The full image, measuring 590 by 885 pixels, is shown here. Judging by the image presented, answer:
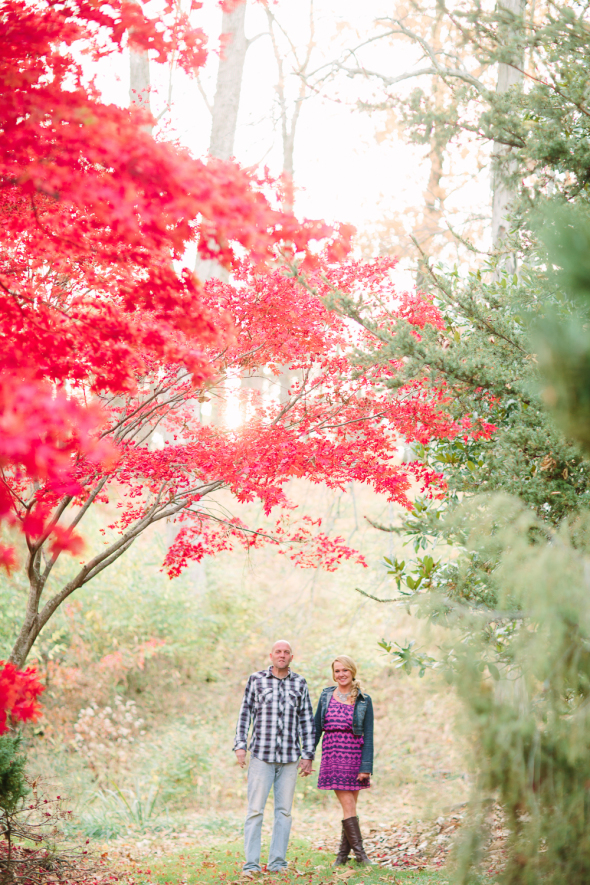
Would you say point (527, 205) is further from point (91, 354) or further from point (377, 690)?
point (377, 690)

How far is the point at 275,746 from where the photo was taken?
5.35m

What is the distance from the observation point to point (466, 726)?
2441mm

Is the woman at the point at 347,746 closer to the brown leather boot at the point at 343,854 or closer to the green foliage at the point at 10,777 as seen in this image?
the brown leather boot at the point at 343,854

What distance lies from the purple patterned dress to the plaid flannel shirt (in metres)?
0.21

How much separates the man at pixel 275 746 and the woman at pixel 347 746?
225mm

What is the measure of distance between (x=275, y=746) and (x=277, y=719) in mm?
176

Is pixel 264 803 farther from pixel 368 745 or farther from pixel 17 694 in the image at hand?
pixel 17 694

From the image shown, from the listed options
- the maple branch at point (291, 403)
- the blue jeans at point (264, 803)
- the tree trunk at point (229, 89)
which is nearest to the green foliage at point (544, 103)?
the maple branch at point (291, 403)

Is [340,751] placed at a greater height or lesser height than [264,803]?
greater

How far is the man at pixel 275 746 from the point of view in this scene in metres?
5.32

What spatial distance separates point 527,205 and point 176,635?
863cm

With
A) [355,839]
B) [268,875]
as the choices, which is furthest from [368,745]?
[268,875]

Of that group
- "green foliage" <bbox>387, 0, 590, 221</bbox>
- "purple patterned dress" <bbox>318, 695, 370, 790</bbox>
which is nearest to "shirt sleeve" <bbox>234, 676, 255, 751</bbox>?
"purple patterned dress" <bbox>318, 695, 370, 790</bbox>

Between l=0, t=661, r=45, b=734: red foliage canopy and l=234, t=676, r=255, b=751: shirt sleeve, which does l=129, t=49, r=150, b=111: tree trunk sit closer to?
l=234, t=676, r=255, b=751: shirt sleeve
